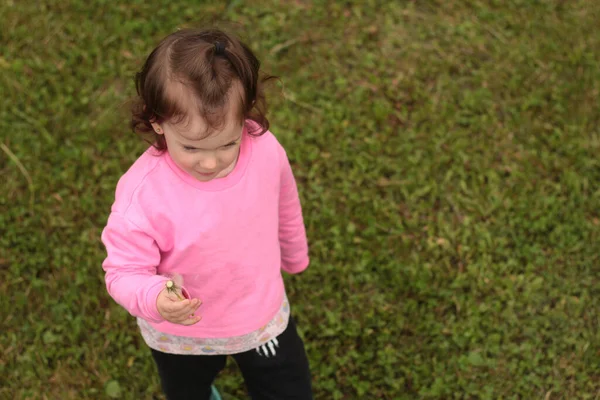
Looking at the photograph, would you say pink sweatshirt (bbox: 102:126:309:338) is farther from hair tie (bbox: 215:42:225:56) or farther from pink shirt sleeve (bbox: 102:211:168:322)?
hair tie (bbox: 215:42:225:56)

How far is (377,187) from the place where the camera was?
3.65 metres

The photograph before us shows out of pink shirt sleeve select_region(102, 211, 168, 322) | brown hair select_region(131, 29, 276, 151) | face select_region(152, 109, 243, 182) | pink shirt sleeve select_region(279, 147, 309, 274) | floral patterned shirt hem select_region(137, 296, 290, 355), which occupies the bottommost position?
floral patterned shirt hem select_region(137, 296, 290, 355)

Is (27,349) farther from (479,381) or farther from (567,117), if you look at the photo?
(567,117)

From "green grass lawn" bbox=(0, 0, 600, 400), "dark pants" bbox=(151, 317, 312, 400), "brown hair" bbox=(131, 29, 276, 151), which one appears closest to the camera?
Result: "brown hair" bbox=(131, 29, 276, 151)

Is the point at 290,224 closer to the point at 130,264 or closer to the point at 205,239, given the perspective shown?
the point at 205,239

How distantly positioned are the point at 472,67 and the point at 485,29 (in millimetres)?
318

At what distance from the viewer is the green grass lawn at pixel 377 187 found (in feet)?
10.2

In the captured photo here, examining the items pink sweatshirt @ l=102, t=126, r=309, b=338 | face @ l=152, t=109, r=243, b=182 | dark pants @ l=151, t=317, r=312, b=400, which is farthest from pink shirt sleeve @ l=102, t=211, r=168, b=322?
dark pants @ l=151, t=317, r=312, b=400

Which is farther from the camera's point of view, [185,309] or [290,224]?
[290,224]

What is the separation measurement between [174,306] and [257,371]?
2.24 feet

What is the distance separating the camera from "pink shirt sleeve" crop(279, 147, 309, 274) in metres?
2.30

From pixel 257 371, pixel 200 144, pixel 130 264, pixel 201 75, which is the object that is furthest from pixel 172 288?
pixel 257 371

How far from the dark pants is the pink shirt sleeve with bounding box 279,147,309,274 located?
9.8 inches

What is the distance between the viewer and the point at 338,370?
122 inches
